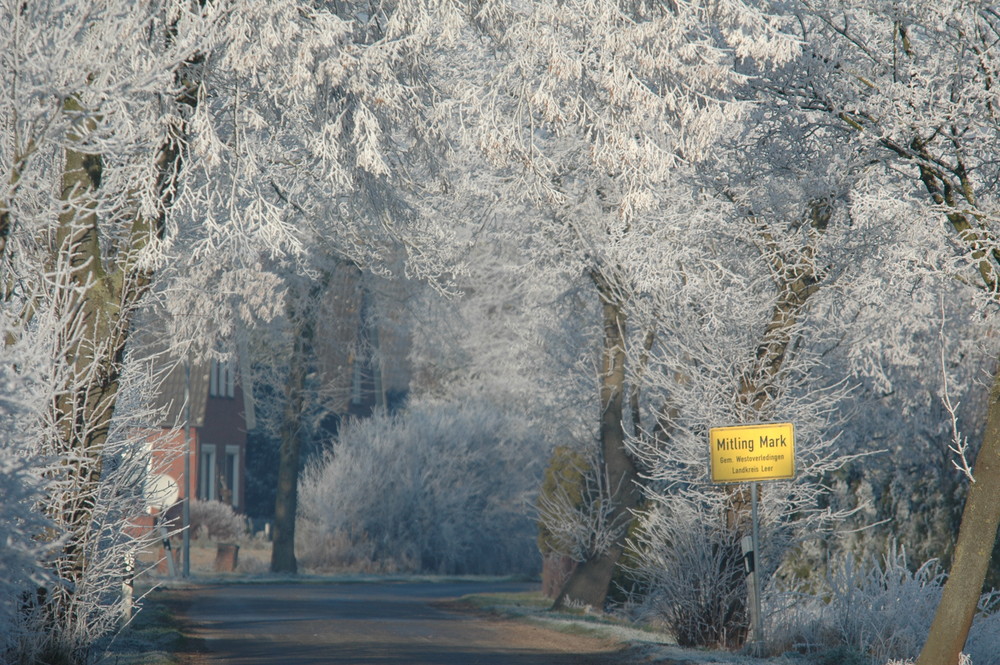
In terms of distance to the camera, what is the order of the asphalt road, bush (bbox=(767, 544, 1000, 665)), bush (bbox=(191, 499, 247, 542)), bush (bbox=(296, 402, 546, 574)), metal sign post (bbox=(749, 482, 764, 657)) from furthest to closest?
bush (bbox=(191, 499, 247, 542)), bush (bbox=(296, 402, 546, 574)), the asphalt road, metal sign post (bbox=(749, 482, 764, 657)), bush (bbox=(767, 544, 1000, 665))

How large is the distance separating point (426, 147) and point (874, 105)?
181 inches

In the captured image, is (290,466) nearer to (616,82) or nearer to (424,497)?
(424,497)

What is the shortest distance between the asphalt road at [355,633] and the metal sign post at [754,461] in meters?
1.81

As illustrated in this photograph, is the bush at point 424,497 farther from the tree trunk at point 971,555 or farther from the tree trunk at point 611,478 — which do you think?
the tree trunk at point 971,555

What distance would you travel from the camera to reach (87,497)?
38.8 ft

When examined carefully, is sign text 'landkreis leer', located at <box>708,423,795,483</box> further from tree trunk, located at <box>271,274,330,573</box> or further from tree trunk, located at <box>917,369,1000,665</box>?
tree trunk, located at <box>271,274,330,573</box>

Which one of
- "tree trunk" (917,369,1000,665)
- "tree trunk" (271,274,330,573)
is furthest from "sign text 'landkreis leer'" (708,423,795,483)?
"tree trunk" (271,274,330,573)

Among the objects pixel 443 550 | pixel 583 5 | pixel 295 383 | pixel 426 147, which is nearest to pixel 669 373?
pixel 426 147

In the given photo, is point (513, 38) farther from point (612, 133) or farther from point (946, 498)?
point (946, 498)

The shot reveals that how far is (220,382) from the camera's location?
42.7 m

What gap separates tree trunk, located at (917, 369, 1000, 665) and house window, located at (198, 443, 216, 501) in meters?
32.4

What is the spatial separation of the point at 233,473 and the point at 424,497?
9.13m

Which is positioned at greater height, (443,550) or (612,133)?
(612,133)

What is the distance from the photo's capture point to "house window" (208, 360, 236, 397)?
1638 inches
